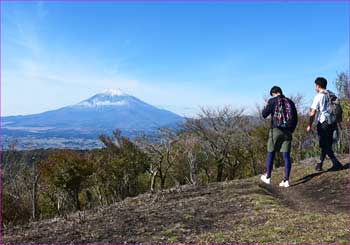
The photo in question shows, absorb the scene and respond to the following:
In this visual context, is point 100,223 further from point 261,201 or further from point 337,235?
point 337,235

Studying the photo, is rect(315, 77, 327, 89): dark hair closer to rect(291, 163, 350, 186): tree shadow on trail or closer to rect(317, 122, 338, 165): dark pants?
rect(317, 122, 338, 165): dark pants

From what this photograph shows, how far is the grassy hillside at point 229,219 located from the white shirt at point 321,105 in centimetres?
127

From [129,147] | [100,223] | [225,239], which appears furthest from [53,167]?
[225,239]

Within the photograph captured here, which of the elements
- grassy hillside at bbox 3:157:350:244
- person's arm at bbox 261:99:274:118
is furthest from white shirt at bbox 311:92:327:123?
grassy hillside at bbox 3:157:350:244

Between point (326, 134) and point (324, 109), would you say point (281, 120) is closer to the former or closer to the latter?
point (324, 109)

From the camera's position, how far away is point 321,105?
8328mm

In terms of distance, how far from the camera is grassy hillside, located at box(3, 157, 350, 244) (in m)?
4.71

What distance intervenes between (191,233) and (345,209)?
2556mm

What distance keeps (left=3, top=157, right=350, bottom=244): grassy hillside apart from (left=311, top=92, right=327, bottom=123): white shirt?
1.27 meters

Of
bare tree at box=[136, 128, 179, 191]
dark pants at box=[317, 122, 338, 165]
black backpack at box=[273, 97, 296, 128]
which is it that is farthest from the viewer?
bare tree at box=[136, 128, 179, 191]

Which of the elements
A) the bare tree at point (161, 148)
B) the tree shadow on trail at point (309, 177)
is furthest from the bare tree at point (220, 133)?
the tree shadow on trail at point (309, 177)

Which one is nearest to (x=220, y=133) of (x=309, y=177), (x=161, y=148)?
(x=161, y=148)

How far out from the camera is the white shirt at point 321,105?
27.3ft

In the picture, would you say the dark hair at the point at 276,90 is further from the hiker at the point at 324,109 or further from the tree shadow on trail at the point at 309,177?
the tree shadow on trail at the point at 309,177
